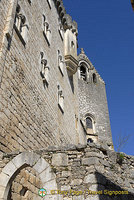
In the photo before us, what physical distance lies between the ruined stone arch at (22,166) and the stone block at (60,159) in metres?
0.18

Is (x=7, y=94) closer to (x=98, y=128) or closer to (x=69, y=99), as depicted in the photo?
(x=69, y=99)

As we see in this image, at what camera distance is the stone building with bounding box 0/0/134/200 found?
15.5 feet

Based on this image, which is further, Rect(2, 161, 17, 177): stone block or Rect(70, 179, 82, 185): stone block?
Rect(2, 161, 17, 177): stone block

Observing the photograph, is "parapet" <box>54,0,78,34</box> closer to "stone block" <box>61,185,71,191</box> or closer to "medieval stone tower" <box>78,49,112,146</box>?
"medieval stone tower" <box>78,49,112,146</box>

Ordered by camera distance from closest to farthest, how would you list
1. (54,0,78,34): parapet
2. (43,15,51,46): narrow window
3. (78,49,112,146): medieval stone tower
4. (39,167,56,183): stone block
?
(39,167,56,183): stone block
(43,15,51,46): narrow window
(54,0,78,34): parapet
(78,49,112,146): medieval stone tower

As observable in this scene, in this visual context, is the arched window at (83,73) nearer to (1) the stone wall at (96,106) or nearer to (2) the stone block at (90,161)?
(1) the stone wall at (96,106)

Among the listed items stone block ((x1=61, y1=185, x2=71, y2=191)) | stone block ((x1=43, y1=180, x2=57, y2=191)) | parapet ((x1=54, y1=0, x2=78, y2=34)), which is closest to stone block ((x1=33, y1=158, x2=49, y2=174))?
stone block ((x1=43, y1=180, x2=57, y2=191))

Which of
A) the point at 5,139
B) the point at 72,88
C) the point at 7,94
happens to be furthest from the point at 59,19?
the point at 5,139

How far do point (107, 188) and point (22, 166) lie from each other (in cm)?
189

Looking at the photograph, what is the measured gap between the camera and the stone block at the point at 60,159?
4879 millimetres

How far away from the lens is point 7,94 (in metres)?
6.03

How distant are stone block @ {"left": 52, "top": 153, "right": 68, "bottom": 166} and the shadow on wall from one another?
0.76m

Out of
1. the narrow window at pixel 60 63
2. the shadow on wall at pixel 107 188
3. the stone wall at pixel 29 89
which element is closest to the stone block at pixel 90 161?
the shadow on wall at pixel 107 188

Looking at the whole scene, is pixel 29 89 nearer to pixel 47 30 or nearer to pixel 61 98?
pixel 61 98
